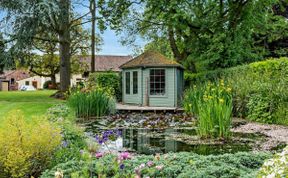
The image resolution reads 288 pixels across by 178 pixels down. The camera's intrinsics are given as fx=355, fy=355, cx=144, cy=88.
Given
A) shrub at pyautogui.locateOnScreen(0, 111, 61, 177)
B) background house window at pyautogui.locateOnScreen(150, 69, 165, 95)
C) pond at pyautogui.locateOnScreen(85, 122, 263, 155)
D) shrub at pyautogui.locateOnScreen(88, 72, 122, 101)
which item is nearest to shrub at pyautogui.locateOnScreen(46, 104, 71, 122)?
pond at pyautogui.locateOnScreen(85, 122, 263, 155)

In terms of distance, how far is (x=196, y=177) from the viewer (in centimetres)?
329

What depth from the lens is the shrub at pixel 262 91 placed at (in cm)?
1023

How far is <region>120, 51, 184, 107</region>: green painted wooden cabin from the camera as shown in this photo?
16.6 m

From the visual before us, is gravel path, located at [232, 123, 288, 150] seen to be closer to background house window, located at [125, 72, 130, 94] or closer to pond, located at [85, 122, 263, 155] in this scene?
pond, located at [85, 122, 263, 155]

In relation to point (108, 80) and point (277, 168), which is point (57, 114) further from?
point (108, 80)

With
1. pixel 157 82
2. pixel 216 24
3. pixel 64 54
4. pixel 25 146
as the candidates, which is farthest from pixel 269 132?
pixel 64 54

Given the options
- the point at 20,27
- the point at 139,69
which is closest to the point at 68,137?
the point at 139,69

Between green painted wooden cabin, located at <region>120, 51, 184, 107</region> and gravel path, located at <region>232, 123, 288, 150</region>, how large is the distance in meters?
7.22

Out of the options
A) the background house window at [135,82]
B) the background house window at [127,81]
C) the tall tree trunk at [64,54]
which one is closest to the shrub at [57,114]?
the background house window at [135,82]

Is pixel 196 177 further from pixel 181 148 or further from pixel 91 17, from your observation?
pixel 91 17

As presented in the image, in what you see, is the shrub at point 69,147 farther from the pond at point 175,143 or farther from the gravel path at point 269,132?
the gravel path at point 269,132

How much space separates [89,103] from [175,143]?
19.4ft

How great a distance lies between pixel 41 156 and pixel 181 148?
3.16m

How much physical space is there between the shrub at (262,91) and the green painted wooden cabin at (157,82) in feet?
12.5
